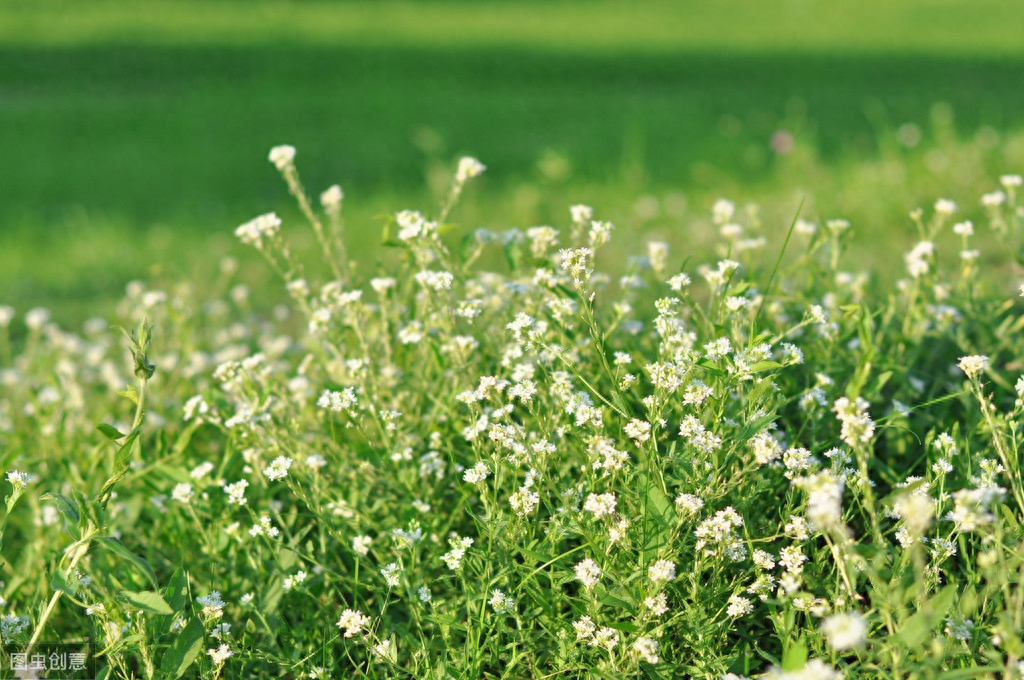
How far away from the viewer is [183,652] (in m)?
1.98

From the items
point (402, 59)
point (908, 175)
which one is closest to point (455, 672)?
point (908, 175)

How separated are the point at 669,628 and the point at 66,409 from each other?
2007 mm

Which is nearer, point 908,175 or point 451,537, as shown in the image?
point 451,537

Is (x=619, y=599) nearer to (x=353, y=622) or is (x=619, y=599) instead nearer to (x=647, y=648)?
(x=647, y=648)

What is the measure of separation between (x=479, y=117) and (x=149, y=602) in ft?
27.4

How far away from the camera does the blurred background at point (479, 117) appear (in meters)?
5.68

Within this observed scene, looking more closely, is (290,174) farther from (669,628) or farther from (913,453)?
(913,453)

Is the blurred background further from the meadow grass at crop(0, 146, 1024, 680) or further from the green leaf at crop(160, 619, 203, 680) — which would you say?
the green leaf at crop(160, 619, 203, 680)

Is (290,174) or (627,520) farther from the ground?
(290,174)

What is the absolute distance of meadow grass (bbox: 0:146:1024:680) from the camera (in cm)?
184

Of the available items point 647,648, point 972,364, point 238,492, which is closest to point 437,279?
point 238,492

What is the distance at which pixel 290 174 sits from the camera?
2.84 meters

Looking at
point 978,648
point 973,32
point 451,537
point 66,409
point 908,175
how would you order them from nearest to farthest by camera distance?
point 978,648 < point 451,537 < point 66,409 < point 908,175 < point 973,32

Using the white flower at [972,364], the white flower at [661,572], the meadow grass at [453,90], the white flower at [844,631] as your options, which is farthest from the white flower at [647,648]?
the meadow grass at [453,90]
